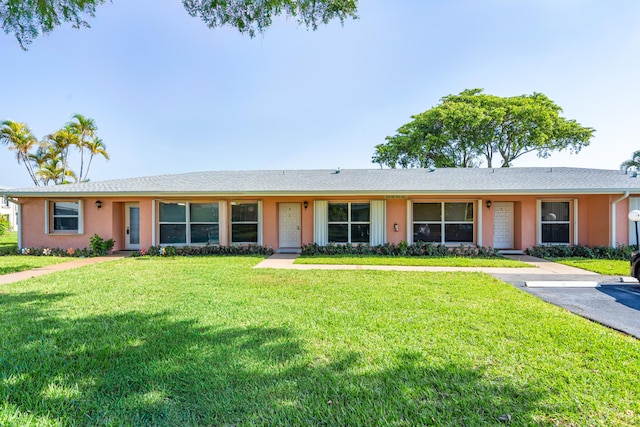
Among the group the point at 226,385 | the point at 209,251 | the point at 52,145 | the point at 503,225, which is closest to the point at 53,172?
the point at 52,145

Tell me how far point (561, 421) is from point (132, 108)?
728 inches

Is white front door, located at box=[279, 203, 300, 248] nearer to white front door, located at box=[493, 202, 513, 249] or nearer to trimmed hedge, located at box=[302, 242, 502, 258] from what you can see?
trimmed hedge, located at box=[302, 242, 502, 258]

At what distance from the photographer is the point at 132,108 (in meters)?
15.0

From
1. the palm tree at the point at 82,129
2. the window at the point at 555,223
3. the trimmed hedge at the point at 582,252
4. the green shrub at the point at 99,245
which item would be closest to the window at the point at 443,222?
the trimmed hedge at the point at 582,252

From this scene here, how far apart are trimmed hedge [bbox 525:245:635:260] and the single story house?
56 cm

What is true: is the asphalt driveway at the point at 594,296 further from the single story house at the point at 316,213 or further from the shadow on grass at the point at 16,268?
the shadow on grass at the point at 16,268

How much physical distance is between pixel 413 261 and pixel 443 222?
2.97 meters

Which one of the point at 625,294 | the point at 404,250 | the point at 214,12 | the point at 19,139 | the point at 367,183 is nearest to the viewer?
the point at 625,294

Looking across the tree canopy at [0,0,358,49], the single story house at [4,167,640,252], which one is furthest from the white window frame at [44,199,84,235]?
the tree canopy at [0,0,358,49]

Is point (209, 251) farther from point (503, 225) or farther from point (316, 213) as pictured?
point (503, 225)

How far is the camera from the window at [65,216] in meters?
11.8

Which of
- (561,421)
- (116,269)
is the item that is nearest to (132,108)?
(116,269)

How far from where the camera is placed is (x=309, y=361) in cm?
303

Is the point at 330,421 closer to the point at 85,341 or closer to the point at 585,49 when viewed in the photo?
the point at 85,341
